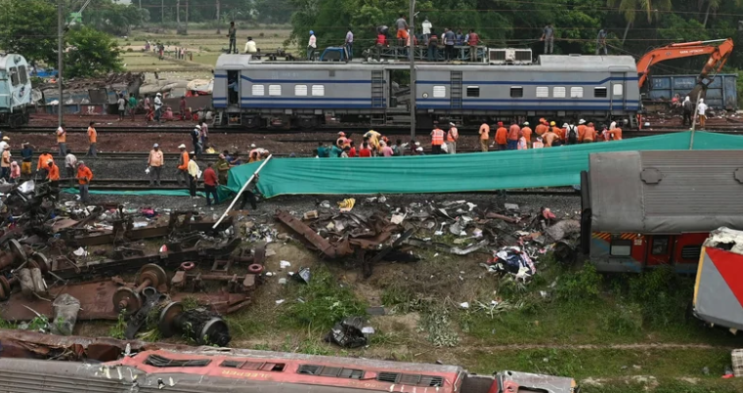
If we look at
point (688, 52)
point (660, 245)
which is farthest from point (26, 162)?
point (688, 52)

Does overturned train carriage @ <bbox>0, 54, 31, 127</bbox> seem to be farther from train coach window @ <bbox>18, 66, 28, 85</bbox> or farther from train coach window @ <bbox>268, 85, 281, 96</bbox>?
train coach window @ <bbox>268, 85, 281, 96</bbox>

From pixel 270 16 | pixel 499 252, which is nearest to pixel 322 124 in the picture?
pixel 499 252

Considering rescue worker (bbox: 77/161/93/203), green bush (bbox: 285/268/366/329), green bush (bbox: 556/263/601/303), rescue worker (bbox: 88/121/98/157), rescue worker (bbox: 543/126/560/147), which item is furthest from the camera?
rescue worker (bbox: 88/121/98/157)

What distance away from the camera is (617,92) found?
Answer: 103 ft

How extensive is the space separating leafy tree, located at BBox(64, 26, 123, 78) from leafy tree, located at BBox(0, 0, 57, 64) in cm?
118

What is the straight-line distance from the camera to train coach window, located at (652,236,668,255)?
1622 centimetres

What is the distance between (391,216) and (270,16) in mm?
86686

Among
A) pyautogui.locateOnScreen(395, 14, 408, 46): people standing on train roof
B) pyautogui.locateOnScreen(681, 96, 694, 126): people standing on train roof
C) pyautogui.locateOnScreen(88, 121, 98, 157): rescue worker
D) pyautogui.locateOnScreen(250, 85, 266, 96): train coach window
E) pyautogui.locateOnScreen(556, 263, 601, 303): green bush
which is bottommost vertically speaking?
pyautogui.locateOnScreen(556, 263, 601, 303): green bush

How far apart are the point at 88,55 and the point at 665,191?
Answer: 1578 inches

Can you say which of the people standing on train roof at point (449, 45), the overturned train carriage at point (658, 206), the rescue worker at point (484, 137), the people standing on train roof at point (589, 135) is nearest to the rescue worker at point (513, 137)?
the rescue worker at point (484, 137)

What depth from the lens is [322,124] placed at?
32.9 m

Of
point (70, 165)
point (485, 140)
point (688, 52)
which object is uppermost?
point (688, 52)

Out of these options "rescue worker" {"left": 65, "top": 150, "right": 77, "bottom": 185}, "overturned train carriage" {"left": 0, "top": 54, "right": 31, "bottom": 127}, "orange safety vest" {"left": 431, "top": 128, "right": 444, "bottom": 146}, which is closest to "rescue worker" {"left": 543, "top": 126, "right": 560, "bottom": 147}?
"orange safety vest" {"left": 431, "top": 128, "right": 444, "bottom": 146}

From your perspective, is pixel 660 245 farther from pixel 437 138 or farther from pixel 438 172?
pixel 437 138
